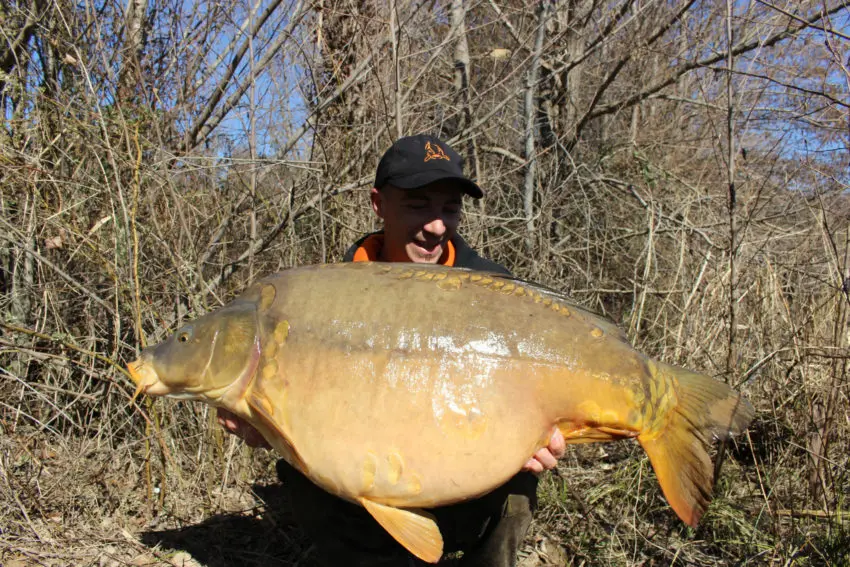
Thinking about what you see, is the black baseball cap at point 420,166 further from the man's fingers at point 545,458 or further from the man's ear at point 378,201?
the man's fingers at point 545,458

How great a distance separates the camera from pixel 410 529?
139 centimetres

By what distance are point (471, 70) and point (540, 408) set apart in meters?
3.59

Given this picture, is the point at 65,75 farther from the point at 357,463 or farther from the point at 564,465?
the point at 564,465

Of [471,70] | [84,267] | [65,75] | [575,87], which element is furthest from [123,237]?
[575,87]

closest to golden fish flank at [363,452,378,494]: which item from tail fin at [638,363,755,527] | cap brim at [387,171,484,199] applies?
tail fin at [638,363,755,527]

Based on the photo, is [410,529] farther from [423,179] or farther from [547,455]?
[423,179]

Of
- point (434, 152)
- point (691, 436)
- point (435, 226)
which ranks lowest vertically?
point (691, 436)

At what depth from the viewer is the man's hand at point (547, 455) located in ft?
4.75

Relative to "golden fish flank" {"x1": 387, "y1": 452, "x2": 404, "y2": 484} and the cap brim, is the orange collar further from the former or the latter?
"golden fish flank" {"x1": 387, "y1": 452, "x2": 404, "y2": 484}

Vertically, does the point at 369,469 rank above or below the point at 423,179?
below

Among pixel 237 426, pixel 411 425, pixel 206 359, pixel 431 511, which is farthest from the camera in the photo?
pixel 431 511

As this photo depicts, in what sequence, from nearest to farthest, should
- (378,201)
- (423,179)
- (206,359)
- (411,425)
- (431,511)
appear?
(411,425) < (206,359) < (431,511) < (423,179) < (378,201)

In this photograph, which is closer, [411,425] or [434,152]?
[411,425]

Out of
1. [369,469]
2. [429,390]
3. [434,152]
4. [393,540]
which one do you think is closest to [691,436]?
[429,390]
